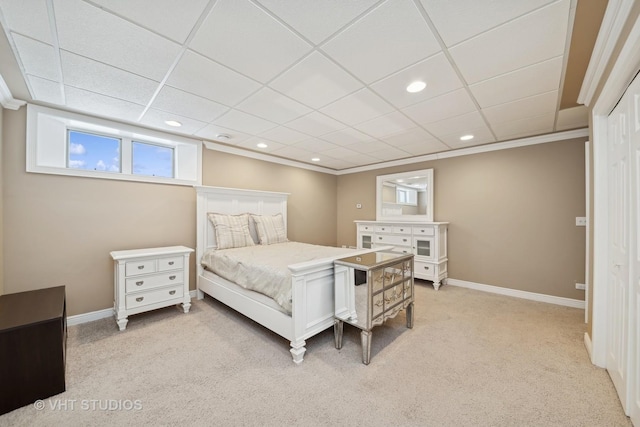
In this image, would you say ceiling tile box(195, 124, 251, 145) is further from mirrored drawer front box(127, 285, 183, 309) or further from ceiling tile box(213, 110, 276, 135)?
mirrored drawer front box(127, 285, 183, 309)

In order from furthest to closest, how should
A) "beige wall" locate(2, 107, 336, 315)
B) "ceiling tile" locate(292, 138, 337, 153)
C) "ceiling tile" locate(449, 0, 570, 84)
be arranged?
"ceiling tile" locate(292, 138, 337, 153)
"beige wall" locate(2, 107, 336, 315)
"ceiling tile" locate(449, 0, 570, 84)

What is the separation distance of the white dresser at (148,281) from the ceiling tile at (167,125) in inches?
63.2

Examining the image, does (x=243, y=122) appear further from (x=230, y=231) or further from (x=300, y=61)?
(x=230, y=231)

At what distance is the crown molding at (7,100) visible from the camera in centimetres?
211

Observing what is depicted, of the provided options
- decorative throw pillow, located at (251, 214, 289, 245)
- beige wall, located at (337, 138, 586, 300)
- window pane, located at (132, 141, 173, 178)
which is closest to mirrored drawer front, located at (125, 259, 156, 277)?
window pane, located at (132, 141, 173, 178)

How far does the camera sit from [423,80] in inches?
80.3

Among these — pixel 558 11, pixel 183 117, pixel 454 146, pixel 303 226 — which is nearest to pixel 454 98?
pixel 558 11

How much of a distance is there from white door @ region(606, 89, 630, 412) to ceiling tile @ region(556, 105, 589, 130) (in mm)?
1034

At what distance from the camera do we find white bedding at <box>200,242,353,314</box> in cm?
220

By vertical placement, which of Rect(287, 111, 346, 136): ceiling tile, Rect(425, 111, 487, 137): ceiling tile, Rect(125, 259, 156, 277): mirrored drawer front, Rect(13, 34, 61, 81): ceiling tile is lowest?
Rect(125, 259, 156, 277): mirrored drawer front

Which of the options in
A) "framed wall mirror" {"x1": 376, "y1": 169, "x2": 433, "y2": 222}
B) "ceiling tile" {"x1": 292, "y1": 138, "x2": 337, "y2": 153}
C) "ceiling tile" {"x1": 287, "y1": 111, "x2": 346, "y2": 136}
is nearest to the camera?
"ceiling tile" {"x1": 287, "y1": 111, "x2": 346, "y2": 136}

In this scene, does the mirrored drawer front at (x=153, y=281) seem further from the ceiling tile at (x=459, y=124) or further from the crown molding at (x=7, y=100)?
the ceiling tile at (x=459, y=124)

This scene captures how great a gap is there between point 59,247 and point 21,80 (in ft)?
5.49

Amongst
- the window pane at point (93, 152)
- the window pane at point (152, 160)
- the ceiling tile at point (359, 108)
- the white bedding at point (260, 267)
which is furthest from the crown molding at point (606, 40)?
the window pane at point (93, 152)
